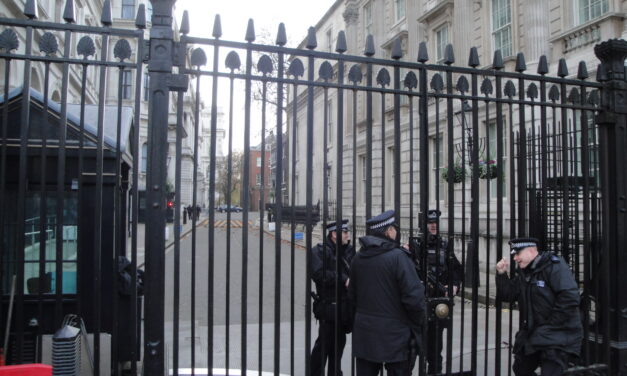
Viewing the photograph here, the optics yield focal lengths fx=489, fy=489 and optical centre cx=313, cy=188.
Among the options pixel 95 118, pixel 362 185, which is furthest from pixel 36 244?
pixel 362 185

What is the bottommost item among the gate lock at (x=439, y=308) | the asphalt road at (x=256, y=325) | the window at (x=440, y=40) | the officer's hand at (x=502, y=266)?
the asphalt road at (x=256, y=325)

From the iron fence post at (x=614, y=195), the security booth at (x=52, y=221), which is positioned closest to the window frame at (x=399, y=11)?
the iron fence post at (x=614, y=195)

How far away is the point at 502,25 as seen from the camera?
55.2 ft

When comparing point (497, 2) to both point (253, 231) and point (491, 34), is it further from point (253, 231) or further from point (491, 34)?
point (253, 231)

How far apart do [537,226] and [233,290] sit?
943 centimetres

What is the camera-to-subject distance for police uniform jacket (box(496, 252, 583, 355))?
3.92 metres

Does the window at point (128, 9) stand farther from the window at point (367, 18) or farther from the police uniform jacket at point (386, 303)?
the police uniform jacket at point (386, 303)

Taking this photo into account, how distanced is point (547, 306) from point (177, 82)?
3385 millimetres

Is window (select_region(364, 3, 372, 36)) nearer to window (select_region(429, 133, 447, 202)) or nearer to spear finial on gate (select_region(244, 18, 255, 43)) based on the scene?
window (select_region(429, 133, 447, 202))

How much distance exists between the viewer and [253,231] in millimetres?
34000

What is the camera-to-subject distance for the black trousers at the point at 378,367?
384 centimetres

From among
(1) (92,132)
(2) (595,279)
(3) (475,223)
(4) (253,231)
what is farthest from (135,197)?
(4) (253,231)

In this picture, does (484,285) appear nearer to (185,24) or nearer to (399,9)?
(185,24)

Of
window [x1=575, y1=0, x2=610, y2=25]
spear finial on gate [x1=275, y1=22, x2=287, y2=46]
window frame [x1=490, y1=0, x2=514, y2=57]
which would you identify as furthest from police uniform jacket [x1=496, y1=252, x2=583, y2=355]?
window frame [x1=490, y1=0, x2=514, y2=57]
